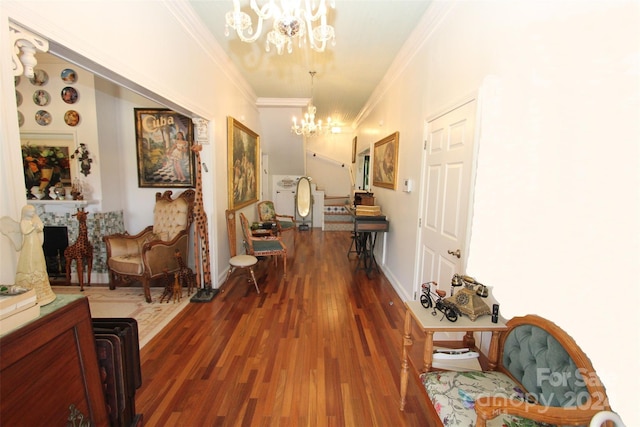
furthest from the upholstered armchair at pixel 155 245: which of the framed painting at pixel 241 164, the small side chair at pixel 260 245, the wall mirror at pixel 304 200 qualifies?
the wall mirror at pixel 304 200

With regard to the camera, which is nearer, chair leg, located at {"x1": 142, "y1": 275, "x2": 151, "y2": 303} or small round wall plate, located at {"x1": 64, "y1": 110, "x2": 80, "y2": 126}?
chair leg, located at {"x1": 142, "y1": 275, "x2": 151, "y2": 303}

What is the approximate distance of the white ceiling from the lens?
2.45 metres

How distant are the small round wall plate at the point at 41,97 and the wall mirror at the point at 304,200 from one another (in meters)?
5.21

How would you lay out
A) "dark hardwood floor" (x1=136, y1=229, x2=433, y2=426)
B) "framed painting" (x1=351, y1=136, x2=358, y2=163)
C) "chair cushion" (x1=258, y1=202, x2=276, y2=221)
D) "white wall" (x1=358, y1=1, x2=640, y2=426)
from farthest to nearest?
1. "framed painting" (x1=351, y1=136, x2=358, y2=163)
2. "chair cushion" (x1=258, y1=202, x2=276, y2=221)
3. "dark hardwood floor" (x1=136, y1=229, x2=433, y2=426)
4. "white wall" (x1=358, y1=1, x2=640, y2=426)

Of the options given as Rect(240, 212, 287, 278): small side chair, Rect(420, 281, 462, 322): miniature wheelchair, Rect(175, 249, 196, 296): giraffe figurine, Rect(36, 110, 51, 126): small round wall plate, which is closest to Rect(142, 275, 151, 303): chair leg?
Rect(175, 249, 196, 296): giraffe figurine

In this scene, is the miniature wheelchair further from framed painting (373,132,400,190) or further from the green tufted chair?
framed painting (373,132,400,190)

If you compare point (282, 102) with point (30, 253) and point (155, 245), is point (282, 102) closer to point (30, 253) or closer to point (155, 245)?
point (155, 245)

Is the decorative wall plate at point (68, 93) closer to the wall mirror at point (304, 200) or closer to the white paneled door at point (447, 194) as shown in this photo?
the white paneled door at point (447, 194)

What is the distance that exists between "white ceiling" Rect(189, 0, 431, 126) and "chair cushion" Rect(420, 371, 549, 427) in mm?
2877

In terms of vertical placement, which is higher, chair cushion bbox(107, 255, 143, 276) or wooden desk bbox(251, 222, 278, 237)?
wooden desk bbox(251, 222, 278, 237)

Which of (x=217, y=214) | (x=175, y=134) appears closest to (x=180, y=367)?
(x=217, y=214)

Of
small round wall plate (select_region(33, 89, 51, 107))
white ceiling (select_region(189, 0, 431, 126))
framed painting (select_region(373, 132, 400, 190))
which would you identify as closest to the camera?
white ceiling (select_region(189, 0, 431, 126))

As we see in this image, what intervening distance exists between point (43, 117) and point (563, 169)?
5.24m

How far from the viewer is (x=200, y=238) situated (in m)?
3.41
